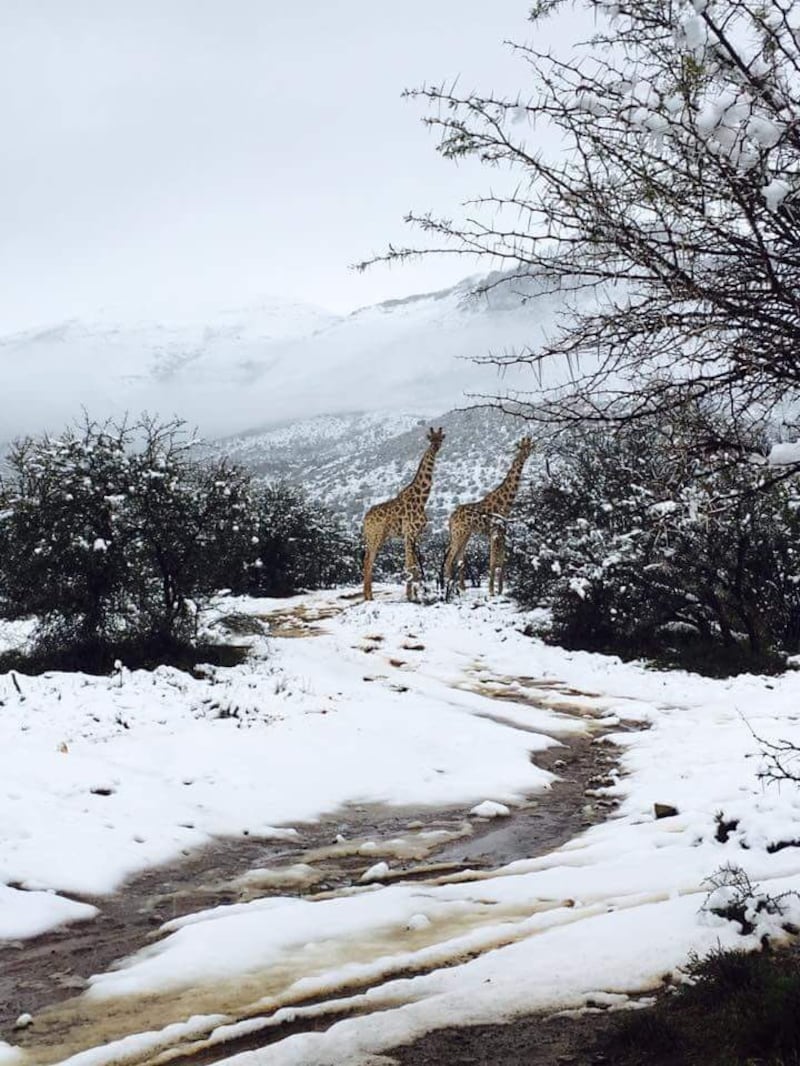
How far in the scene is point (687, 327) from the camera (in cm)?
255

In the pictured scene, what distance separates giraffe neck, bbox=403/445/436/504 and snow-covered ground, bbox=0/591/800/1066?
8.66 m

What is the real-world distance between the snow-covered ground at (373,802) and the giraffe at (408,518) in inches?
319

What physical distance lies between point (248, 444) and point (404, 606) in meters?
174

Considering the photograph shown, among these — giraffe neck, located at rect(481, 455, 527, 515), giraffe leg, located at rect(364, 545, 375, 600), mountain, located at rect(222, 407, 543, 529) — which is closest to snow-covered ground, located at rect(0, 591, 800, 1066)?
giraffe leg, located at rect(364, 545, 375, 600)

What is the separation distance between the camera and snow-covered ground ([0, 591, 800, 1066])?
351cm

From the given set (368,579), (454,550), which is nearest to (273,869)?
(368,579)

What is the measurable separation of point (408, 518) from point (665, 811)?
15.6 meters

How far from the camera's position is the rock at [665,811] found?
19.6 feet

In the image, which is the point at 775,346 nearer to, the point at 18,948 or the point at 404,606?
the point at 18,948

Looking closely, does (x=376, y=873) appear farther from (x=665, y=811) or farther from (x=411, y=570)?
(x=411, y=570)

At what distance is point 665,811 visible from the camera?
19.6 ft

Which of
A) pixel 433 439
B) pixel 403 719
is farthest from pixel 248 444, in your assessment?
pixel 403 719

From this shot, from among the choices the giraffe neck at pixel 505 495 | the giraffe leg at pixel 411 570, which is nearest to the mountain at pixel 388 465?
the giraffe neck at pixel 505 495

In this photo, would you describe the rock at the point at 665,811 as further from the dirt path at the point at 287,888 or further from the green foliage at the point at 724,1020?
the green foliage at the point at 724,1020
